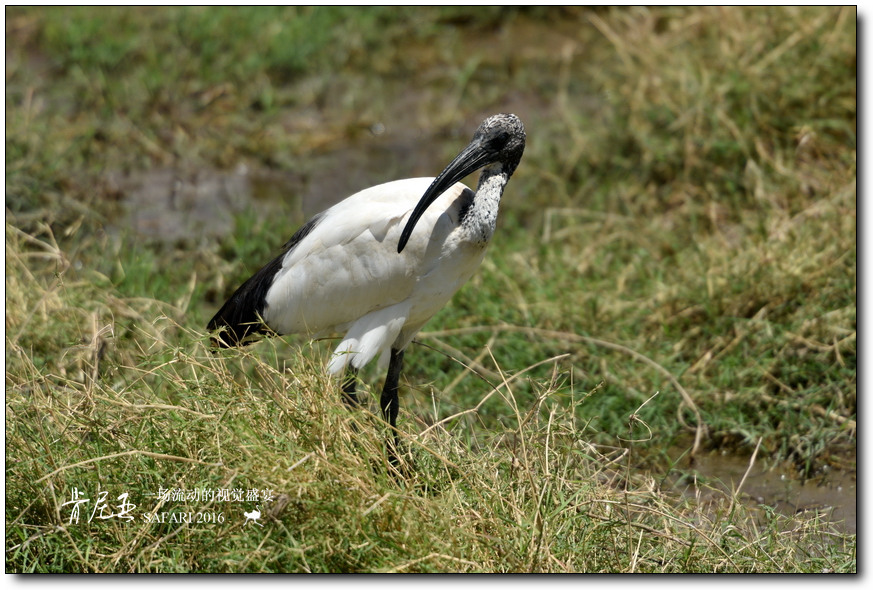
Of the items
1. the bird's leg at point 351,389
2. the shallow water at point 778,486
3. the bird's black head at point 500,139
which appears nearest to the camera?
the bird's leg at point 351,389

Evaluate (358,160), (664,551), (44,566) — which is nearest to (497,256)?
(358,160)

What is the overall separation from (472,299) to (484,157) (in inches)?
64.6

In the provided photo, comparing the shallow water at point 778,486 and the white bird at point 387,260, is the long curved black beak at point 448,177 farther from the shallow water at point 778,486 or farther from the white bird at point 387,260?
the shallow water at point 778,486

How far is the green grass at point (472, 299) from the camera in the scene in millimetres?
2574

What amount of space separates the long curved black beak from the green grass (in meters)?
0.50

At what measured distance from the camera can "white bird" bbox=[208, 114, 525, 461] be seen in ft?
10.2

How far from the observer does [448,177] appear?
9.80ft

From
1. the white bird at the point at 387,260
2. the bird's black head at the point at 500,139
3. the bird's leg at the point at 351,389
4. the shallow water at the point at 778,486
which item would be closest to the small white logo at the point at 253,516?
the bird's leg at the point at 351,389

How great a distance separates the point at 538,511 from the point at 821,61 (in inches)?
154

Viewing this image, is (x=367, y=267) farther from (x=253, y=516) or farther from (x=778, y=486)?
(x=778, y=486)

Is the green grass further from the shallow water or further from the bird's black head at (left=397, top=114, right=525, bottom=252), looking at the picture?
the bird's black head at (left=397, top=114, right=525, bottom=252)

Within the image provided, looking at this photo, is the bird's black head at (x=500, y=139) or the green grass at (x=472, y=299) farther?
the bird's black head at (x=500, y=139)

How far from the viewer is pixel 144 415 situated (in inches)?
107

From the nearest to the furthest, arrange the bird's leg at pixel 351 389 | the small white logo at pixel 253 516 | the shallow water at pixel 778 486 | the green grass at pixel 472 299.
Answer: the small white logo at pixel 253 516 → the green grass at pixel 472 299 → the bird's leg at pixel 351 389 → the shallow water at pixel 778 486
